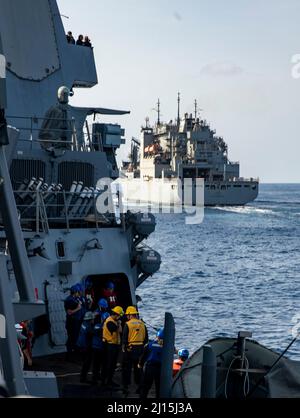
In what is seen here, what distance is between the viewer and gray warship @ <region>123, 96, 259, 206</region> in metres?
115

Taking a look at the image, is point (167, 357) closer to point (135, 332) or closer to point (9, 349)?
point (135, 332)

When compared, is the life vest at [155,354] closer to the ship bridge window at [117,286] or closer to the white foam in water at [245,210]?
the ship bridge window at [117,286]

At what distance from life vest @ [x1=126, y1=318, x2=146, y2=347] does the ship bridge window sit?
467cm

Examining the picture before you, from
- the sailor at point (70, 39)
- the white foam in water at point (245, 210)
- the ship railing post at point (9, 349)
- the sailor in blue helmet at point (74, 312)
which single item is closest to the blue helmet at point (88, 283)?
the sailor in blue helmet at point (74, 312)

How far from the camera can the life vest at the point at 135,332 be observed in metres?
11.4

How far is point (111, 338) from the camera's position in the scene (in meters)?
11.7

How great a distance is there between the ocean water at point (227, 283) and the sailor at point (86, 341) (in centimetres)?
1042

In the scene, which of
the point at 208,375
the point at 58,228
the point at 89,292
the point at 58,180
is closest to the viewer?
the point at 208,375

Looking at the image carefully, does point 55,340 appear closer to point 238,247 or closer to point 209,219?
point 238,247

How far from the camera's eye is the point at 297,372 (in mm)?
9594

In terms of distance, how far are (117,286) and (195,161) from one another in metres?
107

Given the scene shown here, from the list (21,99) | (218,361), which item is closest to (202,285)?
(21,99)

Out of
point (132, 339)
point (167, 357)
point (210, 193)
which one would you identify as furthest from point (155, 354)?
point (210, 193)
